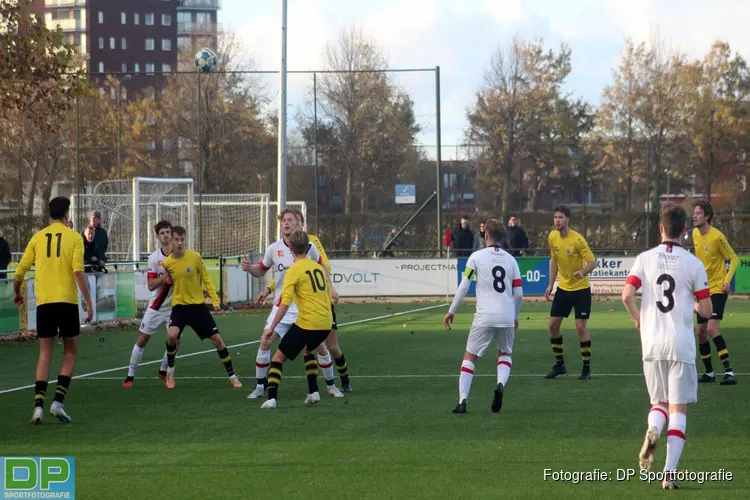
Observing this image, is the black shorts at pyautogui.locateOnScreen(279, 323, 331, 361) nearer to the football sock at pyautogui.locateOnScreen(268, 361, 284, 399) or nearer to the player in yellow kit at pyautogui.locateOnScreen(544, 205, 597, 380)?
the football sock at pyautogui.locateOnScreen(268, 361, 284, 399)

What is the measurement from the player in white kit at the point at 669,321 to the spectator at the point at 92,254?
15.6 m

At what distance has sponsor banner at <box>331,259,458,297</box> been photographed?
30.1 meters

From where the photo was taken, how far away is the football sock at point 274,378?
34.9ft

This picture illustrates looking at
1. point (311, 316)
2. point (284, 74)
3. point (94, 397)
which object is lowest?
point (94, 397)

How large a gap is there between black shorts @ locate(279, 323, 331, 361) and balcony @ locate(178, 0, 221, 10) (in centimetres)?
11782

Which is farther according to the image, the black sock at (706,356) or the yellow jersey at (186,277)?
the black sock at (706,356)

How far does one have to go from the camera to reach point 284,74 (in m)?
27.4

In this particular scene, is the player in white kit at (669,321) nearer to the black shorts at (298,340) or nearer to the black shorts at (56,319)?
the black shorts at (298,340)

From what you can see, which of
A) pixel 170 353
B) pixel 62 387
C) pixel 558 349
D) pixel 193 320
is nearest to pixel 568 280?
pixel 558 349

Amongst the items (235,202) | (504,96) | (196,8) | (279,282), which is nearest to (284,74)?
(235,202)

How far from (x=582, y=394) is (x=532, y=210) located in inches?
1303

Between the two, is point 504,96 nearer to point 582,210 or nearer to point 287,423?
point 582,210

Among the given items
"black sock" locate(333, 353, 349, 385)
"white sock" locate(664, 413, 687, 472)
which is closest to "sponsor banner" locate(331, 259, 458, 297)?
"black sock" locate(333, 353, 349, 385)

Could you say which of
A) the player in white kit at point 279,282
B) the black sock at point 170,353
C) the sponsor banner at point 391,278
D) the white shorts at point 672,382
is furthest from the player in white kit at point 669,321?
the sponsor banner at point 391,278
